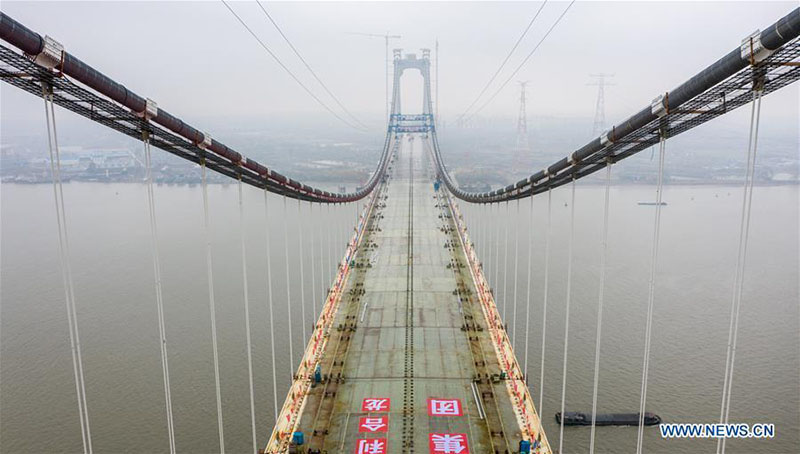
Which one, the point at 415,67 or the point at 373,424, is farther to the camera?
the point at 415,67

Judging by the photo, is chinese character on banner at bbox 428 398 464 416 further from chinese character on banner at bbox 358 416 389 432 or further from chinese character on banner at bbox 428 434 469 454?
chinese character on banner at bbox 358 416 389 432

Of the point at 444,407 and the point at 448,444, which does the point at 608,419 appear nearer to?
the point at 444,407

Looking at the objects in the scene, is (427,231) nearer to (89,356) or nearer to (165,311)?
(165,311)

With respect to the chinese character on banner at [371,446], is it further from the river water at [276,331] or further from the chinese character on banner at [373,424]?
the river water at [276,331]

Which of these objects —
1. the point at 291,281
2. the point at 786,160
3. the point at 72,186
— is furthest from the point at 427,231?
the point at 786,160

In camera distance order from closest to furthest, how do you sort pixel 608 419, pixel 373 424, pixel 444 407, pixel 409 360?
pixel 373 424
pixel 444 407
pixel 409 360
pixel 608 419

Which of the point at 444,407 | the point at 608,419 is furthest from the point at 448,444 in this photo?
the point at 608,419

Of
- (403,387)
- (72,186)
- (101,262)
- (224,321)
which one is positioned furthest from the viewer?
(72,186)
